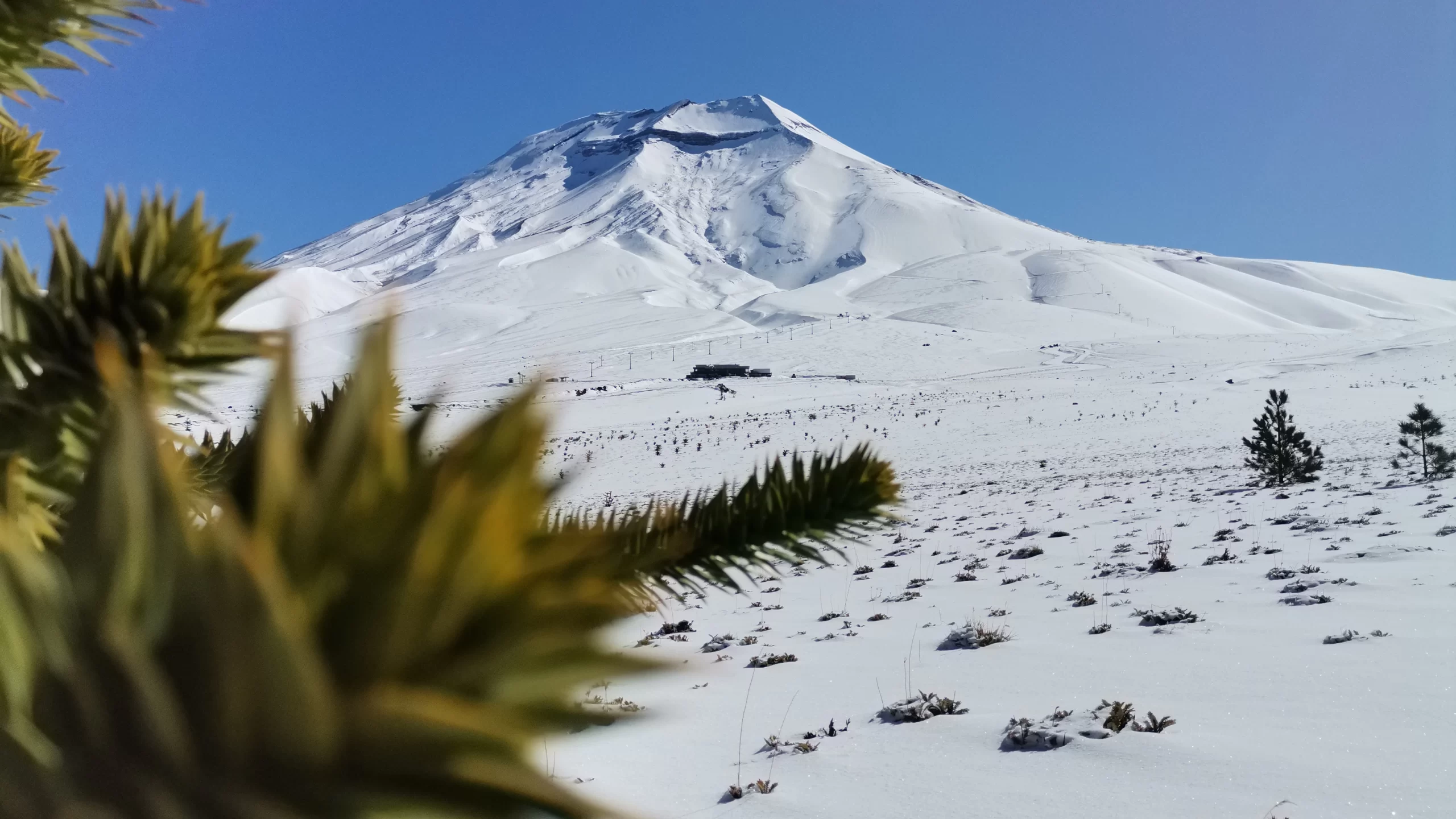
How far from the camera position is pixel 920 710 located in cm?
396

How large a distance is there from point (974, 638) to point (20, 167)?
524 centimetres

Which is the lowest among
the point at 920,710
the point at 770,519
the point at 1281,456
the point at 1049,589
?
the point at 1049,589

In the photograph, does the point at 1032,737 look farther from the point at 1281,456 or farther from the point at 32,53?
the point at 1281,456

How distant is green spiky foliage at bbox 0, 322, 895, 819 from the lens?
0.31 m

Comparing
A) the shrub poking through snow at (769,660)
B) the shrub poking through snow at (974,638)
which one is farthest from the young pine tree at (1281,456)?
the shrub poking through snow at (769,660)

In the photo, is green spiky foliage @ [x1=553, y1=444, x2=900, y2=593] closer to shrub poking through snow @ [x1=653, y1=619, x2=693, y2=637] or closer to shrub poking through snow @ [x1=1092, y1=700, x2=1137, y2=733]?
shrub poking through snow @ [x1=1092, y1=700, x2=1137, y2=733]

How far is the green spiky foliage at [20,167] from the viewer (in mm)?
1255

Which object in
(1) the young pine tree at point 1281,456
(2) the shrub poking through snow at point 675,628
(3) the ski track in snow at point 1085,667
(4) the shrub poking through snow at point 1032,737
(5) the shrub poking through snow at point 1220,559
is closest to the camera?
(3) the ski track in snow at point 1085,667

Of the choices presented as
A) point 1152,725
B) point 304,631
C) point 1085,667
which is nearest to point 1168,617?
point 1085,667

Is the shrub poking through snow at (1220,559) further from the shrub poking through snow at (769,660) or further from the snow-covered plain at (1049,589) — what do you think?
the shrub poking through snow at (769,660)

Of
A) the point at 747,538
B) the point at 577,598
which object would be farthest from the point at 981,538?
the point at 577,598

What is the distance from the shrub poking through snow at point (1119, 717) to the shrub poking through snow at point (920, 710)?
649 mm

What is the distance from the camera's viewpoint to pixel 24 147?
1.28 m

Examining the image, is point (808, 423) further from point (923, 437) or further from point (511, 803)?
point (511, 803)
